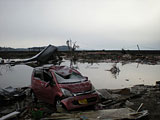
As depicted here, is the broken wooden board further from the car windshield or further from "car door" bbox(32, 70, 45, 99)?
"car door" bbox(32, 70, 45, 99)

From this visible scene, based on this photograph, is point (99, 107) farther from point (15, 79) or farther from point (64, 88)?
point (15, 79)

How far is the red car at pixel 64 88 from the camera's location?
609 cm

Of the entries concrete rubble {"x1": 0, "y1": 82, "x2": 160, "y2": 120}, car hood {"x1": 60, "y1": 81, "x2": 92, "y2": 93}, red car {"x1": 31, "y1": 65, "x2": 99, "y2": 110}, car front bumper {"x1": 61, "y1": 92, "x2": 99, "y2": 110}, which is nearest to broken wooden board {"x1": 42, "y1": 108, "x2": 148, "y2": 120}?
concrete rubble {"x1": 0, "y1": 82, "x2": 160, "y2": 120}

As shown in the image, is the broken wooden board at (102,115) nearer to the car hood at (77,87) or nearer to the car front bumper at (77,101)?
the car front bumper at (77,101)

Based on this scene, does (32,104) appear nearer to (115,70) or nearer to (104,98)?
(104,98)

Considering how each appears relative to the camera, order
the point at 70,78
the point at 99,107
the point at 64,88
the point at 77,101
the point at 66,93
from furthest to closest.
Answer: the point at 70,78 → the point at 99,107 → the point at 64,88 → the point at 66,93 → the point at 77,101

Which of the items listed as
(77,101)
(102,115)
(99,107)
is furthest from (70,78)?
(102,115)

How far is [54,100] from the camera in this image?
22.1ft

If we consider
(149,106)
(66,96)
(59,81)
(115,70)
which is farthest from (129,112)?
(115,70)

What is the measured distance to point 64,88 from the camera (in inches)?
249

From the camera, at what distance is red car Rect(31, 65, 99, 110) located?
609cm

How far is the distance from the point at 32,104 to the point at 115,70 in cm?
1243

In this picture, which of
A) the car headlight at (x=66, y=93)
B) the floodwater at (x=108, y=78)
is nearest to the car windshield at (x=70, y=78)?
the car headlight at (x=66, y=93)

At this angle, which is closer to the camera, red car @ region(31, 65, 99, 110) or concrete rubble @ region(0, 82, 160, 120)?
concrete rubble @ region(0, 82, 160, 120)
